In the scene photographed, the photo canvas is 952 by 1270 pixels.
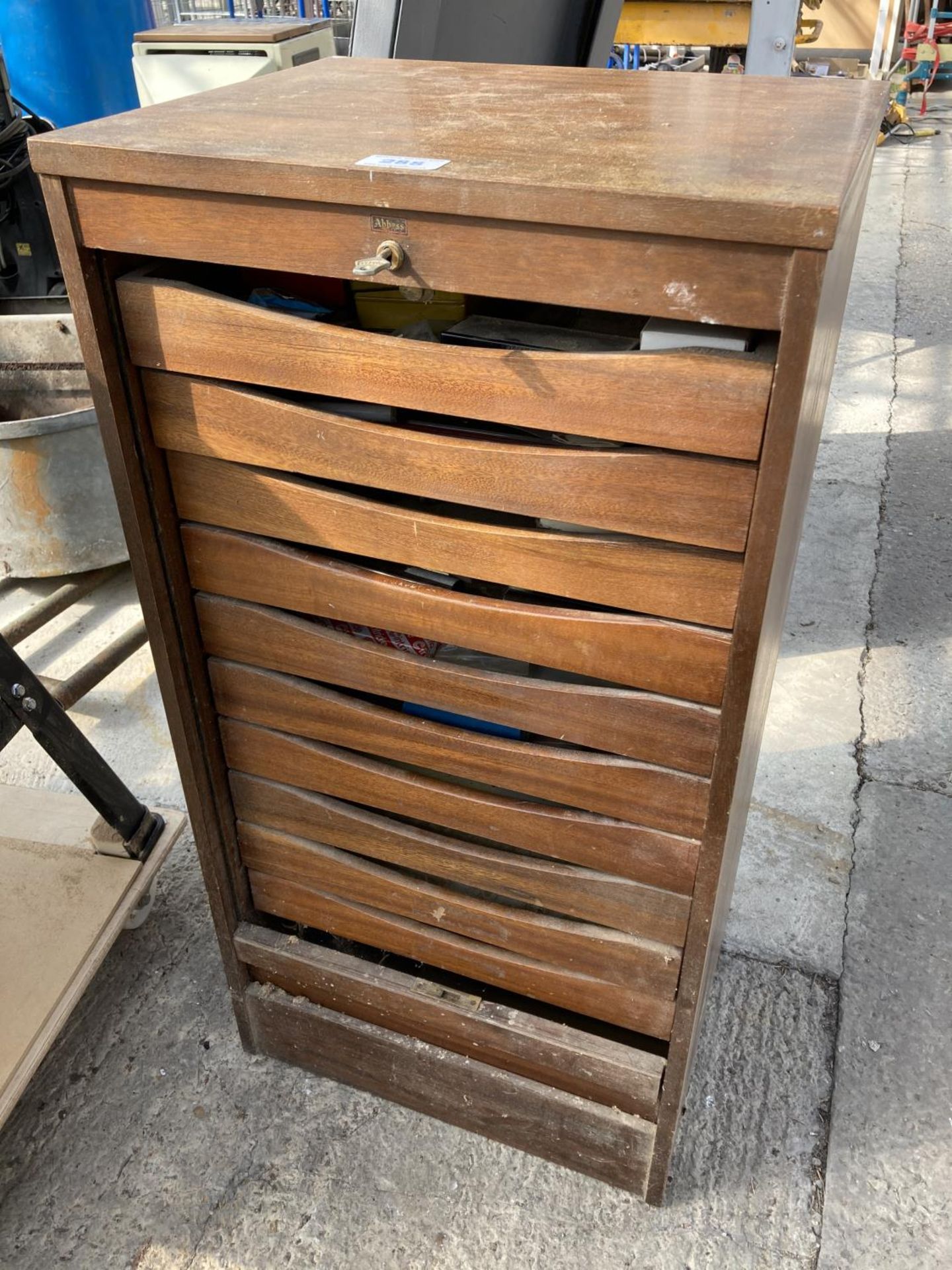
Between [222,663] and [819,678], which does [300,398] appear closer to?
[222,663]

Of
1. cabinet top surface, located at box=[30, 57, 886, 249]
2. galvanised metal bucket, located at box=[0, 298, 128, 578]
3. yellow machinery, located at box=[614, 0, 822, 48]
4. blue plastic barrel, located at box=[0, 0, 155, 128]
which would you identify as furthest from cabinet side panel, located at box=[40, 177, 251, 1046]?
yellow machinery, located at box=[614, 0, 822, 48]

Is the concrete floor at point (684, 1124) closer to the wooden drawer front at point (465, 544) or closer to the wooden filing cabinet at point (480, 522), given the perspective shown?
the wooden filing cabinet at point (480, 522)

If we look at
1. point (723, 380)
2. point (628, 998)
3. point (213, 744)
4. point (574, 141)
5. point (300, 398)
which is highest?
point (574, 141)

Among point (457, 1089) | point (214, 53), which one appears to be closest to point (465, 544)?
point (457, 1089)

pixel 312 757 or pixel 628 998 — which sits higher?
pixel 312 757

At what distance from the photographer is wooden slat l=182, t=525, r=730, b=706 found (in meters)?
1.00

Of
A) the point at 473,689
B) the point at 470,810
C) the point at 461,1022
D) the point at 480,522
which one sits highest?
the point at 480,522

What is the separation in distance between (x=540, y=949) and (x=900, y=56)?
847 centimetres

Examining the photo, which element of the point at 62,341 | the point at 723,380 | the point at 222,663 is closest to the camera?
the point at 723,380

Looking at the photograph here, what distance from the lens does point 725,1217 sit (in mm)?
1386

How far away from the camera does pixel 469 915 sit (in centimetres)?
131

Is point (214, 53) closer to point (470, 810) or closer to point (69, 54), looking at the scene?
point (69, 54)

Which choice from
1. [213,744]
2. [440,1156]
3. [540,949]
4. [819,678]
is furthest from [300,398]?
[819,678]

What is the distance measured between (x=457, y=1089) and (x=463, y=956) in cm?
22
